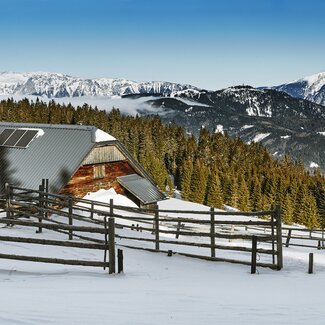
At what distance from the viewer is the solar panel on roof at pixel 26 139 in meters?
39.1

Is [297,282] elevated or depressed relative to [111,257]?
depressed

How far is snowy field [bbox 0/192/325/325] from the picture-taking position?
8.07 metres

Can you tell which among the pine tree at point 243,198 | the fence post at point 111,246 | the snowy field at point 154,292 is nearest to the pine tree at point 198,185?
the pine tree at point 243,198

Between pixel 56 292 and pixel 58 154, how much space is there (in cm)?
2815

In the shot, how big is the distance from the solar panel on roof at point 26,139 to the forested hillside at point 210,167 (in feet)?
154

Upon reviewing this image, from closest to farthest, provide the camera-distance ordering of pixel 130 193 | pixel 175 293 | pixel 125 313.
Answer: pixel 125 313
pixel 175 293
pixel 130 193

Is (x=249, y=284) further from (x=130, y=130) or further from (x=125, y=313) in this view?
(x=130, y=130)

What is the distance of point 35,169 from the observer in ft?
117

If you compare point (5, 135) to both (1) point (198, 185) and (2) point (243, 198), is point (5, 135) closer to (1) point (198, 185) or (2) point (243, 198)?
(1) point (198, 185)

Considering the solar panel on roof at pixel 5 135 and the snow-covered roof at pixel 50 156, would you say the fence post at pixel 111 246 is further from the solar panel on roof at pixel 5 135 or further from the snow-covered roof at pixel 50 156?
the solar panel on roof at pixel 5 135

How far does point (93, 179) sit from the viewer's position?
38.3 m

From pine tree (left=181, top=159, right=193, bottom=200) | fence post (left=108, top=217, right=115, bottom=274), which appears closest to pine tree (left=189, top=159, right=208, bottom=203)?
pine tree (left=181, top=159, right=193, bottom=200)

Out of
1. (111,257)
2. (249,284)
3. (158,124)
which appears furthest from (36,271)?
(158,124)

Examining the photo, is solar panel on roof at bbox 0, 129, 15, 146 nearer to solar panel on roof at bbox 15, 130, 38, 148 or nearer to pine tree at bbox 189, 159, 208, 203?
solar panel on roof at bbox 15, 130, 38, 148
